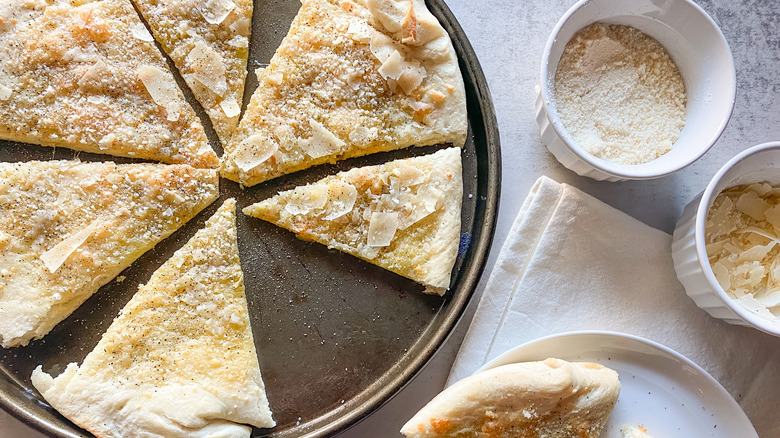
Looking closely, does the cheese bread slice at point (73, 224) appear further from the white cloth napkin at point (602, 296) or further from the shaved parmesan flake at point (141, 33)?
the white cloth napkin at point (602, 296)

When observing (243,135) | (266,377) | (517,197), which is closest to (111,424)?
(266,377)

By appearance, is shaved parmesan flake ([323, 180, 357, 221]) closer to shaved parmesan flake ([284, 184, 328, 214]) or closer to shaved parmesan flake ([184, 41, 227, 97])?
shaved parmesan flake ([284, 184, 328, 214])

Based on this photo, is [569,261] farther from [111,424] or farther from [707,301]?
[111,424]

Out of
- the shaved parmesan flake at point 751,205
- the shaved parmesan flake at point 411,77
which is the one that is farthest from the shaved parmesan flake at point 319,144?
the shaved parmesan flake at point 751,205

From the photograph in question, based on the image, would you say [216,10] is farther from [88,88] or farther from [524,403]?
[524,403]

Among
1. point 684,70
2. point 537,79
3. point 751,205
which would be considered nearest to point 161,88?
point 537,79

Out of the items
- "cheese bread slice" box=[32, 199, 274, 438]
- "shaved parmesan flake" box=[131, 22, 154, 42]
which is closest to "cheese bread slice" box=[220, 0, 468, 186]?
"cheese bread slice" box=[32, 199, 274, 438]
